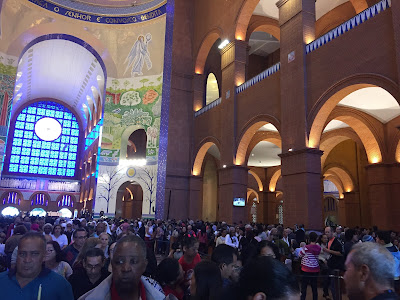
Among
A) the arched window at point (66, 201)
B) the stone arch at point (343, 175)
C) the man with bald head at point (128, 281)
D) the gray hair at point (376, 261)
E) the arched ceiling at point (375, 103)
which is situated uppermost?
the arched ceiling at point (375, 103)

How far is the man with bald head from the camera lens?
1.85 m

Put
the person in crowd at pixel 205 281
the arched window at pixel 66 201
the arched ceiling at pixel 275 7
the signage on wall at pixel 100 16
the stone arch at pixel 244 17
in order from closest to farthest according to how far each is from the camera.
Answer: the person in crowd at pixel 205 281 < the stone arch at pixel 244 17 < the arched ceiling at pixel 275 7 < the signage on wall at pixel 100 16 < the arched window at pixel 66 201

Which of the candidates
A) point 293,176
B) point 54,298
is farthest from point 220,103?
point 54,298

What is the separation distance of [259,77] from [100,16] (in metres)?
15.3

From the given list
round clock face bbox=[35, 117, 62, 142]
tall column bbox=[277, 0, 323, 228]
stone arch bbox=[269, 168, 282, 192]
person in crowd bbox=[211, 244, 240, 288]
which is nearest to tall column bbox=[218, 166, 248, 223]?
tall column bbox=[277, 0, 323, 228]

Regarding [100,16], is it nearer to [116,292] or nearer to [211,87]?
[211,87]

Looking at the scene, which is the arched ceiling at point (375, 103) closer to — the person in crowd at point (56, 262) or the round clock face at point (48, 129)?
the person in crowd at point (56, 262)

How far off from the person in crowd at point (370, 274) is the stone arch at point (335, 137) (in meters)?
16.1

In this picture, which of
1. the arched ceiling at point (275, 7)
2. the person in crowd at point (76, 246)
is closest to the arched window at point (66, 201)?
the arched ceiling at point (275, 7)

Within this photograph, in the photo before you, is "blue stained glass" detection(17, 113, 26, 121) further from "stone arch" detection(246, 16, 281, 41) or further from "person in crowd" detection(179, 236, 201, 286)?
"person in crowd" detection(179, 236, 201, 286)

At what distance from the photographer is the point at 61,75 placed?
3045 centimetres

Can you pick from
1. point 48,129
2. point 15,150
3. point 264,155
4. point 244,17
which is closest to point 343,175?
point 264,155

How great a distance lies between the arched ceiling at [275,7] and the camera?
1603 cm

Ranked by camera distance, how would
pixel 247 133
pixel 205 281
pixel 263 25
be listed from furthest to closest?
pixel 263 25, pixel 247 133, pixel 205 281
